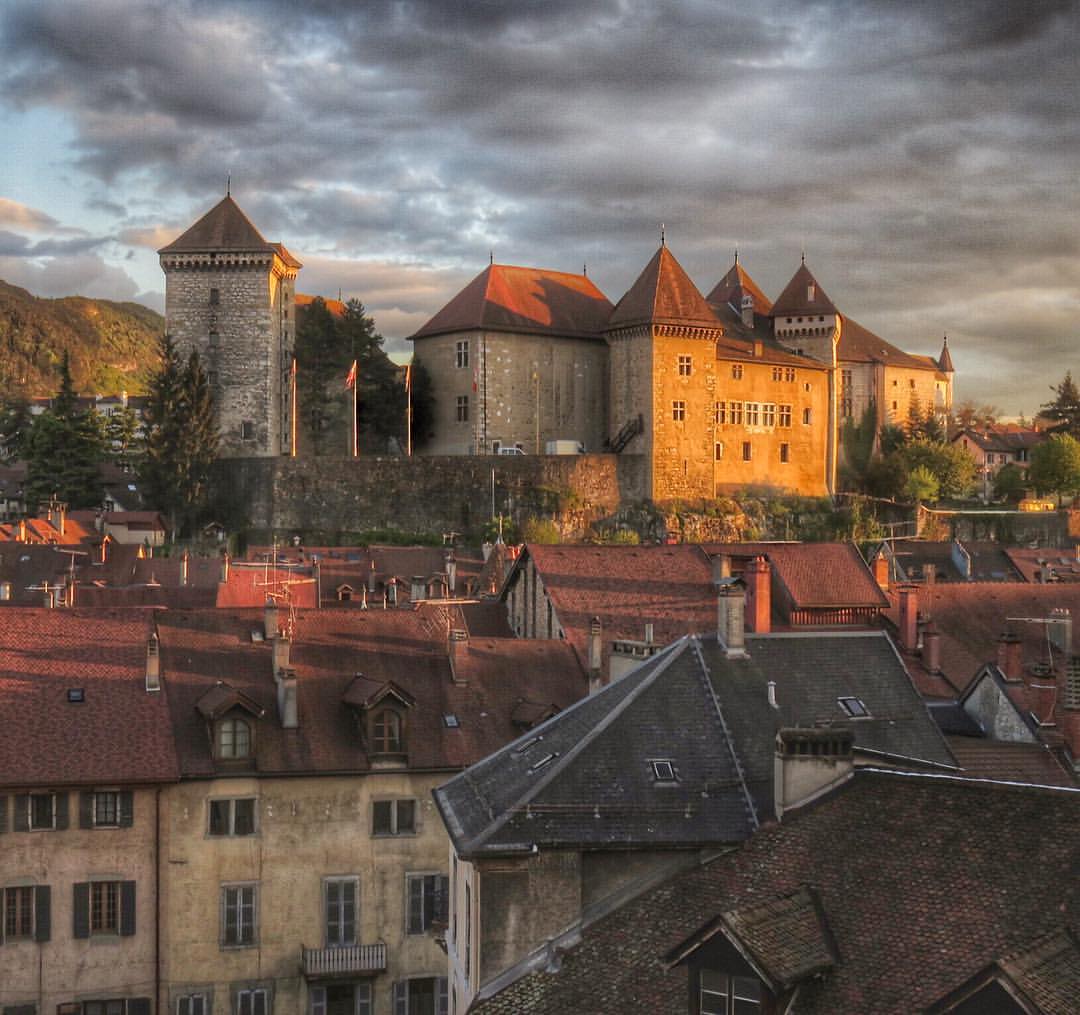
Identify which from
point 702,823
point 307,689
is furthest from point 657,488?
point 702,823

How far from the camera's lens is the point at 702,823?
638 inches

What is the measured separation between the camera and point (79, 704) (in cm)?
2588

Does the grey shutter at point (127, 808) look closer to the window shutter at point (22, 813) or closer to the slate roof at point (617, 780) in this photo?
the window shutter at point (22, 813)

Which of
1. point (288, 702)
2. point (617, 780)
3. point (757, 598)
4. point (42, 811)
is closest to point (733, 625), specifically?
point (617, 780)

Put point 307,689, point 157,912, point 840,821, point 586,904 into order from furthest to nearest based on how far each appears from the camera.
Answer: point 307,689, point 157,912, point 586,904, point 840,821

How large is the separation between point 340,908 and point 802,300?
236ft

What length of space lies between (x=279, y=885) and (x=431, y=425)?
58331 mm

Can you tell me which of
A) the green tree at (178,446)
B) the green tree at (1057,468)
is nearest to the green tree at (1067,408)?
the green tree at (1057,468)

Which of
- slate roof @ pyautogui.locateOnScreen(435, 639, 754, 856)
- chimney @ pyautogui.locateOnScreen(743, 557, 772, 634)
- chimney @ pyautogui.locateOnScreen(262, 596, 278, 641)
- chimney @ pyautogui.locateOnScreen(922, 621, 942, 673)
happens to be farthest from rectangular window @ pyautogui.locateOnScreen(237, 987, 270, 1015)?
chimney @ pyautogui.locateOnScreen(922, 621, 942, 673)

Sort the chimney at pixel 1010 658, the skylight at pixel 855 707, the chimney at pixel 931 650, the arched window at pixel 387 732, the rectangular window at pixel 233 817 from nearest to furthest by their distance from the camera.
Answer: the skylight at pixel 855 707 < the rectangular window at pixel 233 817 < the arched window at pixel 387 732 < the chimney at pixel 1010 658 < the chimney at pixel 931 650

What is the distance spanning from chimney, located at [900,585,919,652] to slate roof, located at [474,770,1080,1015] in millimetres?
21109

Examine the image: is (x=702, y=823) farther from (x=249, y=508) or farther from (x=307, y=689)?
(x=249, y=508)

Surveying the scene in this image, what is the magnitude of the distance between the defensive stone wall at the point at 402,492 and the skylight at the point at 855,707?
54.3 meters

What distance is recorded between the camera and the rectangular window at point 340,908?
2553 centimetres
